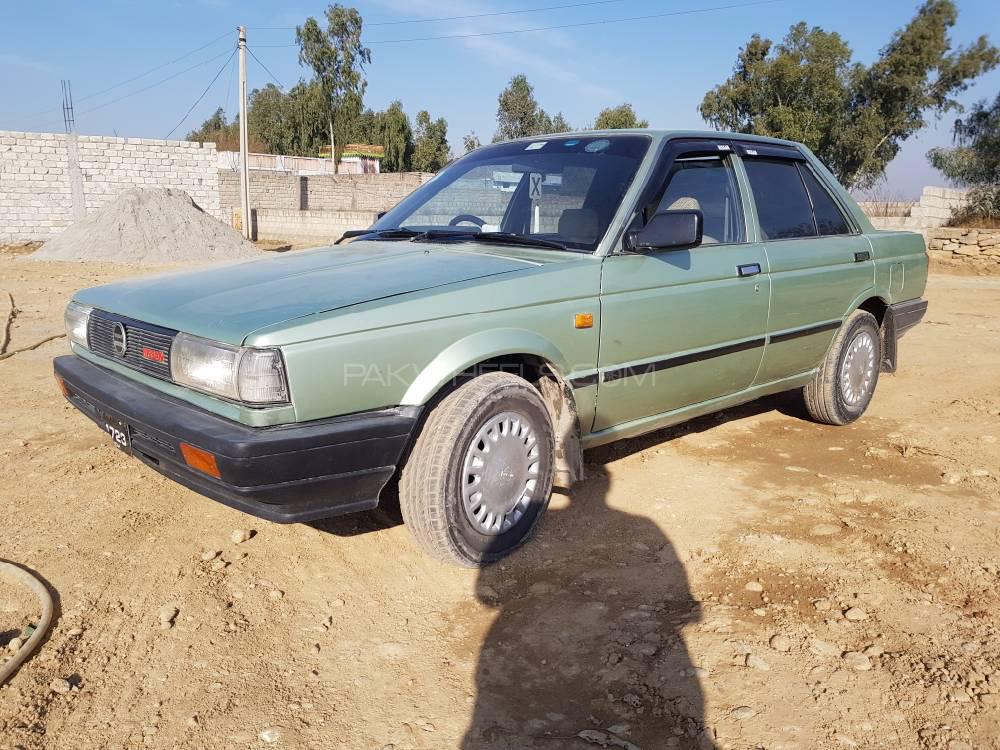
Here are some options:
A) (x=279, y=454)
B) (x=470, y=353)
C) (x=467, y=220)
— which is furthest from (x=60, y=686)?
(x=467, y=220)

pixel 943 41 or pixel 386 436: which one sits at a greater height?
pixel 943 41

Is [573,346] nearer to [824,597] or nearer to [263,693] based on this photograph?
[824,597]

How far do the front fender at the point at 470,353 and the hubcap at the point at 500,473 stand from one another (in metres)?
0.26

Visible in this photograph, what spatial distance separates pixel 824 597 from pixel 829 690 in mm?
611

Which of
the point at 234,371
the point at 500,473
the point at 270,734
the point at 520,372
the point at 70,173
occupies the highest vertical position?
the point at 70,173

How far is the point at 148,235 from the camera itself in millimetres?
17672

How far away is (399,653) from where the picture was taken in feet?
8.32

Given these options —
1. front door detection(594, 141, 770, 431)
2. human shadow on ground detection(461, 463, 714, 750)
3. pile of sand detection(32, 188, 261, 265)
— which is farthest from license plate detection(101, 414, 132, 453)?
pile of sand detection(32, 188, 261, 265)

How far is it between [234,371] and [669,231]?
1.92 metres

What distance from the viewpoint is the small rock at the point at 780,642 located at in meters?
2.53

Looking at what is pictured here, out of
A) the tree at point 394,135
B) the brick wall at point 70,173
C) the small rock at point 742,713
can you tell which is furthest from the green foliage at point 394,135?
the small rock at point 742,713

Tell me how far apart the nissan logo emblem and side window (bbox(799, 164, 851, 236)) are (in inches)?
150

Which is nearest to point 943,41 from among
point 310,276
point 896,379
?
point 896,379

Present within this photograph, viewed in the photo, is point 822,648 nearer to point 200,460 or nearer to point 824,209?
point 200,460
